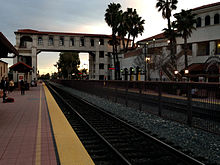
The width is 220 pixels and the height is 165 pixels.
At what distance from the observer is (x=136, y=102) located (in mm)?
13281

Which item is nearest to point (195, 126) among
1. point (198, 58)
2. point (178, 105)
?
point (178, 105)

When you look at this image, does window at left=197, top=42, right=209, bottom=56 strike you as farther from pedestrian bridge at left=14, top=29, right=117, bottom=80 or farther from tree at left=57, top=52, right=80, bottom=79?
tree at left=57, top=52, right=80, bottom=79

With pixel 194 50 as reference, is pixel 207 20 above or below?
above

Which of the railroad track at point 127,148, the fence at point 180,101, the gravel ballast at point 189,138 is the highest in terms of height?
the fence at point 180,101

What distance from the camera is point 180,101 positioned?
28.3 ft

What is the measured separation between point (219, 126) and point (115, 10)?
46.5 metres

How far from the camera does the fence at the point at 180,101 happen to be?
7078mm

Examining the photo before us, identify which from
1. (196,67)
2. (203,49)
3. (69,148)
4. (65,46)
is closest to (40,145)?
(69,148)

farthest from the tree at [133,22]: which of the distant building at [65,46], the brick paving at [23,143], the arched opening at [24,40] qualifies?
the brick paving at [23,143]

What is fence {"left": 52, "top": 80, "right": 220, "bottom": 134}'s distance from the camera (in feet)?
23.2

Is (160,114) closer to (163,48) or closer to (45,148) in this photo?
(45,148)

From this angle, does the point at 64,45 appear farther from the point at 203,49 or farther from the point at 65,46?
the point at 203,49

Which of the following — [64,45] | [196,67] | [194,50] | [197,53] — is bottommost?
[196,67]

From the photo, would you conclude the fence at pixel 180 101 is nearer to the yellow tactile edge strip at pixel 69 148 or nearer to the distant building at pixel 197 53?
the yellow tactile edge strip at pixel 69 148
